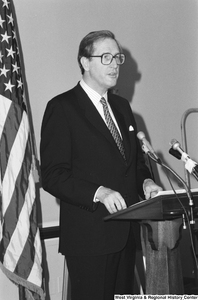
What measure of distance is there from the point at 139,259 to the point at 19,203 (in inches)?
72.0

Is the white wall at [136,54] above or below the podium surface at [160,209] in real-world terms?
above

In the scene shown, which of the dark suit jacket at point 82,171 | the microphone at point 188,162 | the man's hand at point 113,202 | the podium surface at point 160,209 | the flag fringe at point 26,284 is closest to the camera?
the microphone at point 188,162

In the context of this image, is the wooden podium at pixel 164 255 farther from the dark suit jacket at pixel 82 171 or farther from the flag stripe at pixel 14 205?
the flag stripe at pixel 14 205

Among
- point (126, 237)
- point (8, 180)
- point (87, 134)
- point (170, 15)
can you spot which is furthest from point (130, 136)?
point (170, 15)

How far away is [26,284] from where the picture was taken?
346 cm

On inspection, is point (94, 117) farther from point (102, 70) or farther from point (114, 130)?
point (102, 70)

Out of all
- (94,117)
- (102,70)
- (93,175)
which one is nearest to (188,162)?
(93,175)

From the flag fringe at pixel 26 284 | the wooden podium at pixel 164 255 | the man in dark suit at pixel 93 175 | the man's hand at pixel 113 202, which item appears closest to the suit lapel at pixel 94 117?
the man in dark suit at pixel 93 175

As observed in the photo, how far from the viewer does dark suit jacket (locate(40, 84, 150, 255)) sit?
275 cm

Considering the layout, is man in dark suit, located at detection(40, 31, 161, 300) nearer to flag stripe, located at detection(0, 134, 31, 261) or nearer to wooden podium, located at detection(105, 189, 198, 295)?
wooden podium, located at detection(105, 189, 198, 295)

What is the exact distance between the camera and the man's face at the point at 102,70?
9.73 ft

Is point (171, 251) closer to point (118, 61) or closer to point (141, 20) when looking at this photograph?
point (118, 61)

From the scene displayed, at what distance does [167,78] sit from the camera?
5.35m

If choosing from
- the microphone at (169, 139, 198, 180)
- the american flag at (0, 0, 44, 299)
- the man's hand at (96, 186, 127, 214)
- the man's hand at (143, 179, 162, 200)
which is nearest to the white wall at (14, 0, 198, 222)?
the american flag at (0, 0, 44, 299)
